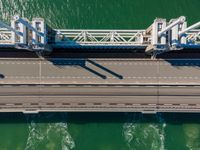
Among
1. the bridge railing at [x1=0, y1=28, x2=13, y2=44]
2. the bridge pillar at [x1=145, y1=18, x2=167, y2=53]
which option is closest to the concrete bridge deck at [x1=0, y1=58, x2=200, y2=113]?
the bridge railing at [x1=0, y1=28, x2=13, y2=44]

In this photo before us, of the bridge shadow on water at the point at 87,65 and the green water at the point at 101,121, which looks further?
the green water at the point at 101,121

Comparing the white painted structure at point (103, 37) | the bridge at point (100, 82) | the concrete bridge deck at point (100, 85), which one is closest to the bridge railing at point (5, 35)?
the white painted structure at point (103, 37)

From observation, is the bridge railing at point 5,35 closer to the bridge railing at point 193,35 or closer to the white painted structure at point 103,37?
the white painted structure at point 103,37

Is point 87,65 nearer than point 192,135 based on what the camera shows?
Yes

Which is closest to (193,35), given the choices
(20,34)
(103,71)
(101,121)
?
(103,71)

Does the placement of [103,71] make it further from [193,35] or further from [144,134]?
[193,35]
